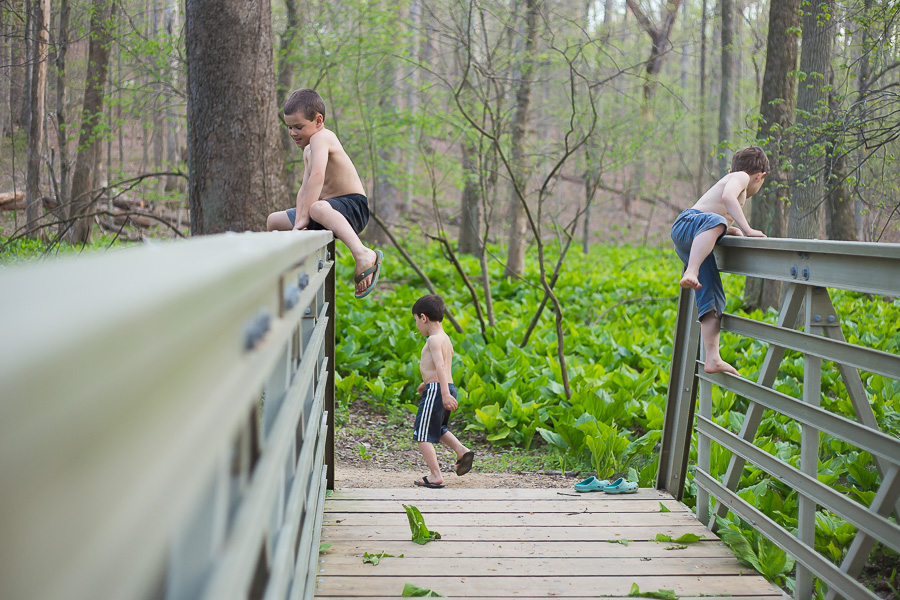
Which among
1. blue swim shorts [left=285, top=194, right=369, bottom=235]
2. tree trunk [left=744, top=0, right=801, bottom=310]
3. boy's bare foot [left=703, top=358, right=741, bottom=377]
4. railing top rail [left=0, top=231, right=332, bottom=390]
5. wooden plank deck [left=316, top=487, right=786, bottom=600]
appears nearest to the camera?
railing top rail [left=0, top=231, right=332, bottom=390]

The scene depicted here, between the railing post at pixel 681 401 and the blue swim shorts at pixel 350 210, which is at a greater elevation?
the blue swim shorts at pixel 350 210

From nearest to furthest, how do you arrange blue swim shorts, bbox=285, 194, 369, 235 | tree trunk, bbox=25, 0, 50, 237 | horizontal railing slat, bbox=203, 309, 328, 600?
horizontal railing slat, bbox=203, 309, 328, 600
blue swim shorts, bbox=285, 194, 369, 235
tree trunk, bbox=25, 0, 50, 237

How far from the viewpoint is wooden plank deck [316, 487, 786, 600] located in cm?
291

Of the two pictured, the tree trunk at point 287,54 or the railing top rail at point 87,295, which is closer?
the railing top rail at point 87,295

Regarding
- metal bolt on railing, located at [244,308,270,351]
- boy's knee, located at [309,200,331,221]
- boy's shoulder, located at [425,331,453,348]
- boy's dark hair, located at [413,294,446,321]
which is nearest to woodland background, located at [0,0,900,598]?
boy's shoulder, located at [425,331,453,348]

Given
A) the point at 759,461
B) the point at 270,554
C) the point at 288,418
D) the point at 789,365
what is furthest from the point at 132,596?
the point at 789,365

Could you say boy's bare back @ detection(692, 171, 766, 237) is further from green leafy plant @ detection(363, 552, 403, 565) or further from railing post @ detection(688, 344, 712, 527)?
green leafy plant @ detection(363, 552, 403, 565)

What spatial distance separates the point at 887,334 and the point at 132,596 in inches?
354

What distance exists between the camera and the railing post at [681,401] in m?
3.92

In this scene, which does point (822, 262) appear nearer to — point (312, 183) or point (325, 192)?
point (312, 183)

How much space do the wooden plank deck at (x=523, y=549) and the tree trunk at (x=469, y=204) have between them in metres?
6.00

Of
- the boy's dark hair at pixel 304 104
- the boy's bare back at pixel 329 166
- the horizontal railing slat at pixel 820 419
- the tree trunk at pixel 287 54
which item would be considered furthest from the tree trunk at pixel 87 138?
the horizontal railing slat at pixel 820 419

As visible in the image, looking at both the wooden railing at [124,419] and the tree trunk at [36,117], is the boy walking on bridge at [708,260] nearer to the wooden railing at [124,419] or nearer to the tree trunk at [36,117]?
the wooden railing at [124,419]

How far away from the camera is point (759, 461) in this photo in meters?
3.12
